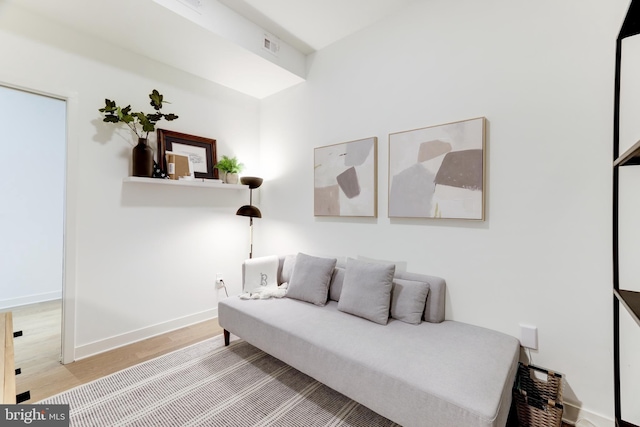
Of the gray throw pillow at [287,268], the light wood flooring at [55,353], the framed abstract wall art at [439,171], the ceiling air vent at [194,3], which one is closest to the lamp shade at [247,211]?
the gray throw pillow at [287,268]

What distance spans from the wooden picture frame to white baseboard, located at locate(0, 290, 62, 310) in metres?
2.12

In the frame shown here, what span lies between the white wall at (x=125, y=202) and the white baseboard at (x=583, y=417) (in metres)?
3.06

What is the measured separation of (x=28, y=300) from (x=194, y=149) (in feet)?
8.13

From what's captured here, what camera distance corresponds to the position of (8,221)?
292 cm

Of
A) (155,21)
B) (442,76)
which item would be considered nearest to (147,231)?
(155,21)

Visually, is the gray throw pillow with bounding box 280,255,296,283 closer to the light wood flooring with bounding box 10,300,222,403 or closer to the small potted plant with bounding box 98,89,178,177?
the light wood flooring with bounding box 10,300,222,403

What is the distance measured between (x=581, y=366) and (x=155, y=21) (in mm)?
3657

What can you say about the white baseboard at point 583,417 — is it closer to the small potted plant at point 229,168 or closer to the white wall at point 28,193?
the small potted plant at point 229,168

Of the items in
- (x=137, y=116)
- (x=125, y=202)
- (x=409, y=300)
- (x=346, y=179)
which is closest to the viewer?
(x=409, y=300)

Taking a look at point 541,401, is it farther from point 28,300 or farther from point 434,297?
point 28,300

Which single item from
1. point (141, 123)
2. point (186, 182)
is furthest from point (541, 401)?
point (141, 123)

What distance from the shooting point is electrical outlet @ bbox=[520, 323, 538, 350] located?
177 centimetres

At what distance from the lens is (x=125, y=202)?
101 inches

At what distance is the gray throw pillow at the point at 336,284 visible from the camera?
8.10 ft
